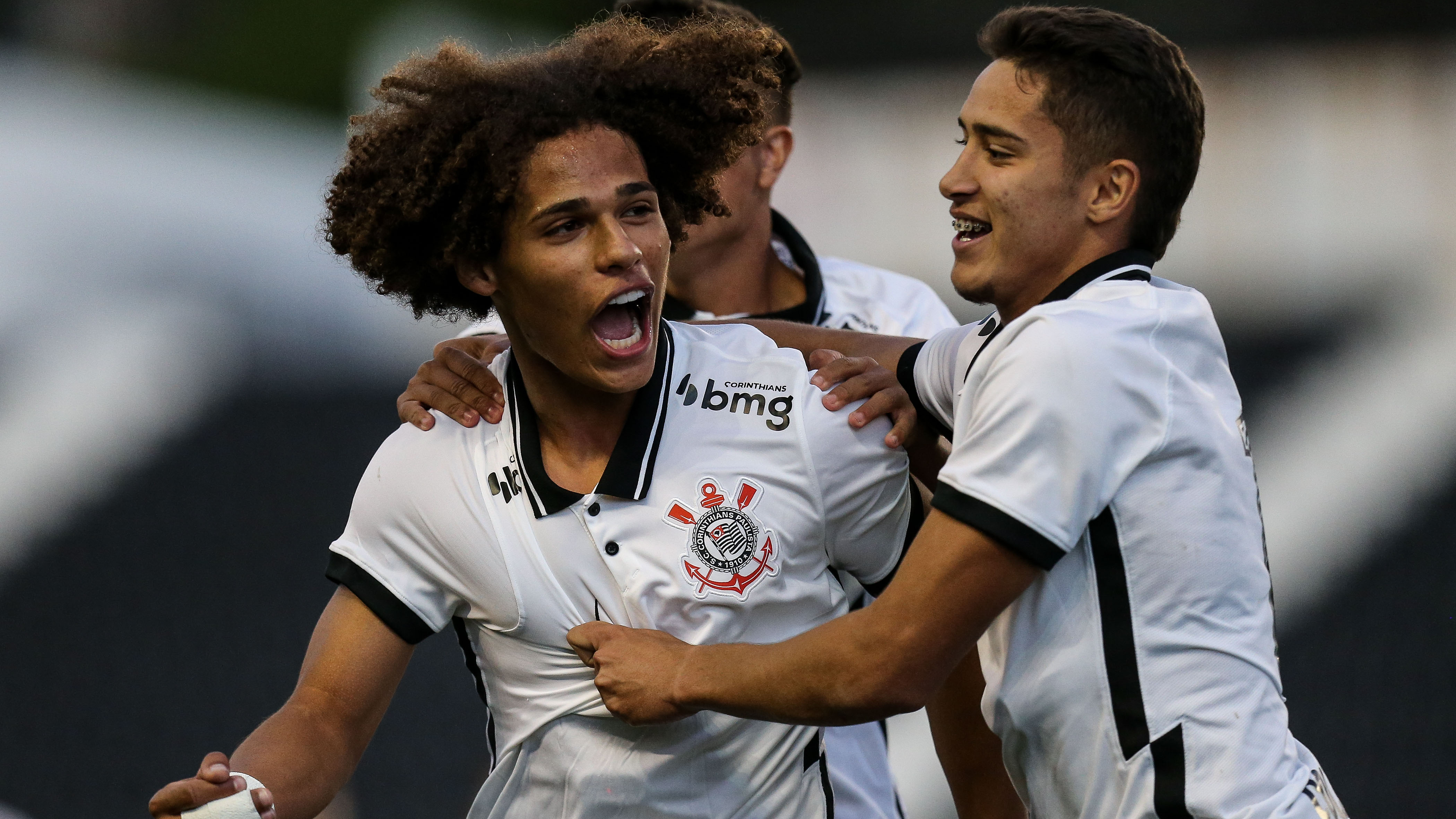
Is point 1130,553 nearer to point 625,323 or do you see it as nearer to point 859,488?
point 859,488

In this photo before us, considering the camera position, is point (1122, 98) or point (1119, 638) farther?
point (1122, 98)

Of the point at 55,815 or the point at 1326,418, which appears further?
the point at 1326,418

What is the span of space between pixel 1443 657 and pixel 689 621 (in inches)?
166

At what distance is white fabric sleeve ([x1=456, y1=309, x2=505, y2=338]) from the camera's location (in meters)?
3.30

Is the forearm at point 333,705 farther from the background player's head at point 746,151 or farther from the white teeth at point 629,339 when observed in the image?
the background player's head at point 746,151

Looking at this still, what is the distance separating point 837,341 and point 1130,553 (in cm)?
86

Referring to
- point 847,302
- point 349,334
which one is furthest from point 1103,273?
point 349,334

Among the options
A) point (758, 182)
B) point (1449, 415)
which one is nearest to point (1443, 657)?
point (1449, 415)

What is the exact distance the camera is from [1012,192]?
2.26 metres

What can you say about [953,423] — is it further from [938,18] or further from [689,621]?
[938,18]

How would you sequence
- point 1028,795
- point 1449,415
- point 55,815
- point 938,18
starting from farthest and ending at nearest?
1. point 938,18
2. point 1449,415
3. point 55,815
4. point 1028,795

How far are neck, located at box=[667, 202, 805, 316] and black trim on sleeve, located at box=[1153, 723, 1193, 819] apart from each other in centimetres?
197

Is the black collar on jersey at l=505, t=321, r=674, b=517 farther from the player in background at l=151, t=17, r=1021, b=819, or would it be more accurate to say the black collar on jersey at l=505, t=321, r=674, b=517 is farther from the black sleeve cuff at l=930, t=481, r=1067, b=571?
the black sleeve cuff at l=930, t=481, r=1067, b=571

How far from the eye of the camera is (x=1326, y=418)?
6.03m
